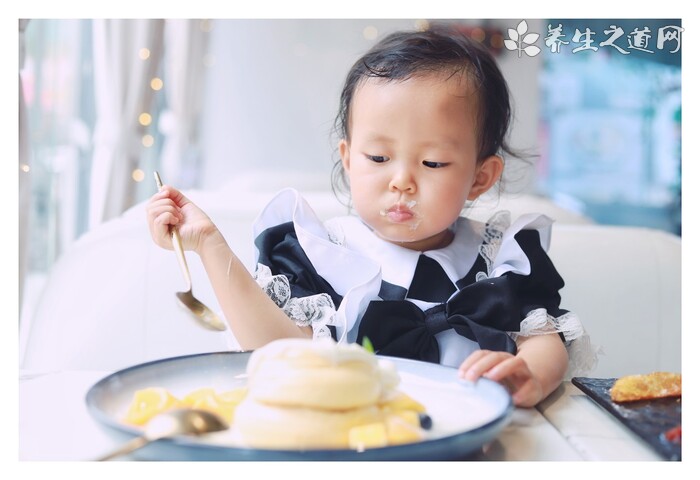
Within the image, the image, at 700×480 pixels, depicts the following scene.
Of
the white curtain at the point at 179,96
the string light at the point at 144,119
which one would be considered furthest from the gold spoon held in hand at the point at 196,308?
the white curtain at the point at 179,96

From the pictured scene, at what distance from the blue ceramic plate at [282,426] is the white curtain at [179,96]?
9.34ft

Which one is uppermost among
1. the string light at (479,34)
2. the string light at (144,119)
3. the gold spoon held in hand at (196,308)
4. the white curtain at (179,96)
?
the string light at (479,34)

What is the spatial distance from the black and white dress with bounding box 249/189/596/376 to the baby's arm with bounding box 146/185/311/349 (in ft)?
0.25

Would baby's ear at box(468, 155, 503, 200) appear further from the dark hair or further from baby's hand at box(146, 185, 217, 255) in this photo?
baby's hand at box(146, 185, 217, 255)

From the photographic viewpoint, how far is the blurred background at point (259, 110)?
1.48 metres

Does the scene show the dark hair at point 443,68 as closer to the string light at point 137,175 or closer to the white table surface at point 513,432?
the white table surface at point 513,432

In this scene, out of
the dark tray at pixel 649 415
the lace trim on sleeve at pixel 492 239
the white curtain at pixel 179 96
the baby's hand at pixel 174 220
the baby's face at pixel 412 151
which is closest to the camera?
the dark tray at pixel 649 415

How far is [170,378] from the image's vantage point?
66 cm

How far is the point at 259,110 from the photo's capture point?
13.5 ft

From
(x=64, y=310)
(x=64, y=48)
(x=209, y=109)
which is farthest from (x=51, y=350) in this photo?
Result: (x=209, y=109)

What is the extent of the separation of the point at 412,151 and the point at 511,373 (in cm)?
32
